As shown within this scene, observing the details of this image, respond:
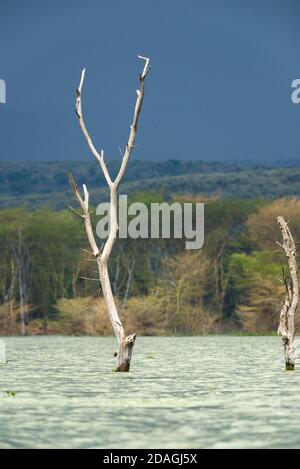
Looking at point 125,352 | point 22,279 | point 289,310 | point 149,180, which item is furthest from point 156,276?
point 149,180

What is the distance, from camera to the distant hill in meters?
119

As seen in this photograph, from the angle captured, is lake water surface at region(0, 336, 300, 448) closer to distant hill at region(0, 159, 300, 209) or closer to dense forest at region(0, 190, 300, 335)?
dense forest at region(0, 190, 300, 335)

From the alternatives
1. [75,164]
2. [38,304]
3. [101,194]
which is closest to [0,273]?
[38,304]

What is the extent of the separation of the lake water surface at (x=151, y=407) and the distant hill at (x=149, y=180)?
76.5m

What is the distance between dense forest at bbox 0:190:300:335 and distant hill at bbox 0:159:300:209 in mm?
25825

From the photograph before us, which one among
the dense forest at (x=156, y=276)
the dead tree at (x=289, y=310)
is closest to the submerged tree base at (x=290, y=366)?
the dead tree at (x=289, y=310)

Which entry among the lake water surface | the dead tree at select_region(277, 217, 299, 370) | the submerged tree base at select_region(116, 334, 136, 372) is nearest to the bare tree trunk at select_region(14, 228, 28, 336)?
the lake water surface

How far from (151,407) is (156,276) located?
56775 millimetres

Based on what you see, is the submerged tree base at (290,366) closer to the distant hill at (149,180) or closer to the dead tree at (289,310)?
the dead tree at (289,310)

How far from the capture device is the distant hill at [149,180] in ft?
390

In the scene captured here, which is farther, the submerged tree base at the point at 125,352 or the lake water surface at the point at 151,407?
the submerged tree base at the point at 125,352

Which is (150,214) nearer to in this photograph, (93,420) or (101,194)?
(101,194)

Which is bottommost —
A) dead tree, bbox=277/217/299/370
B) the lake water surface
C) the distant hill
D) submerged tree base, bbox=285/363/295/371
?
submerged tree base, bbox=285/363/295/371

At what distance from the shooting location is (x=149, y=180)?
425 ft
